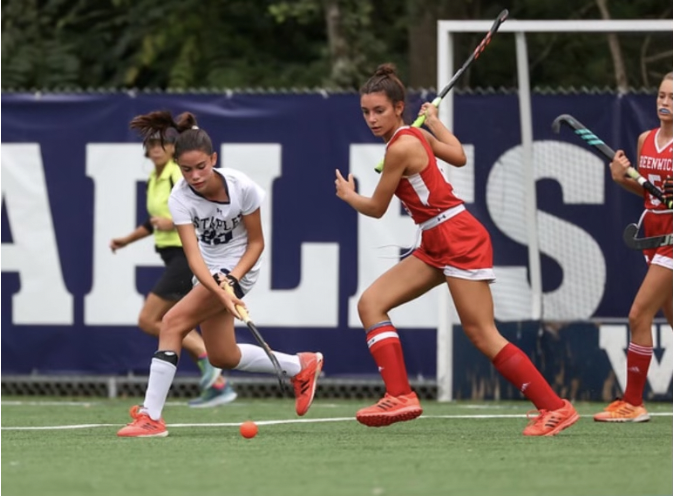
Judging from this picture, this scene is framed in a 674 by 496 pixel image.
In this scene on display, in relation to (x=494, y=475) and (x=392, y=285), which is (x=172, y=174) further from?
(x=494, y=475)

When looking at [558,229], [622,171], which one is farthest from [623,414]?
[558,229]

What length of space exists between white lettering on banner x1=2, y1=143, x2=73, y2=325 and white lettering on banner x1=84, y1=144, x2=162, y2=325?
0.28m

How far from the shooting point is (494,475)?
6.51m

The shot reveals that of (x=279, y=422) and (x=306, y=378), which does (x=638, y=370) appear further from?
(x=279, y=422)

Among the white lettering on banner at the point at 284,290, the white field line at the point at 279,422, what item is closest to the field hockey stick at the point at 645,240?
the white field line at the point at 279,422

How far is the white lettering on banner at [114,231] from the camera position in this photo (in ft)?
41.0

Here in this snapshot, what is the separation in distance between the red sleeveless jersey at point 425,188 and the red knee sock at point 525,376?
82 cm

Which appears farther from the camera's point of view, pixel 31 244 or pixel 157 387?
pixel 31 244

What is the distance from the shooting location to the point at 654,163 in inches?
372

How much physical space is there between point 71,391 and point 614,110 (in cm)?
493

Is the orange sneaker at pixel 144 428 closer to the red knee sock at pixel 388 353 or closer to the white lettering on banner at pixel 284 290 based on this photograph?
the red knee sock at pixel 388 353

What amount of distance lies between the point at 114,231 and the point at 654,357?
431 cm

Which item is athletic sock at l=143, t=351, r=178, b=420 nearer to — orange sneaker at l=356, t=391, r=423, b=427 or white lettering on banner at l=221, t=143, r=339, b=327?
orange sneaker at l=356, t=391, r=423, b=427

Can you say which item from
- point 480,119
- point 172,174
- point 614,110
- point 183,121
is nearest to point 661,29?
point 614,110
